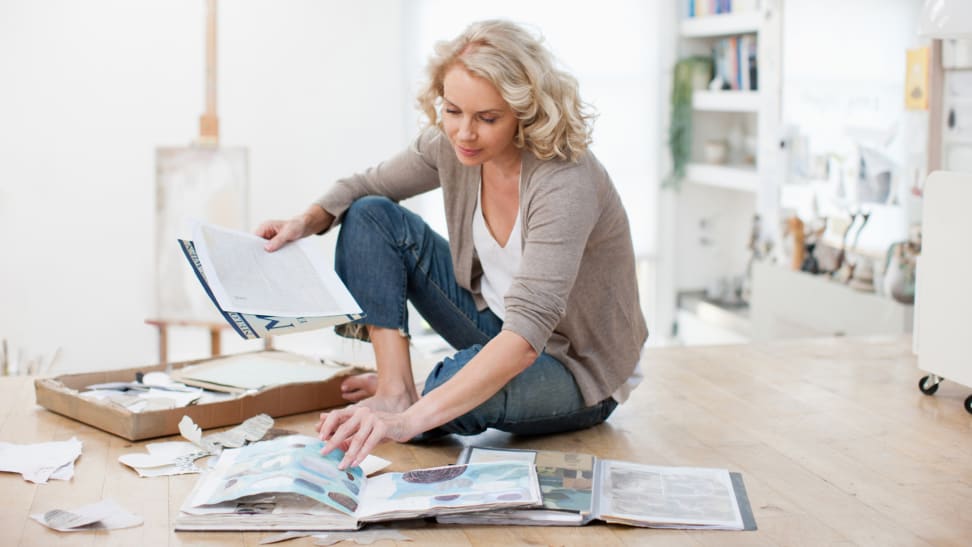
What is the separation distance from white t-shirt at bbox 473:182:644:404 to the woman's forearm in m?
0.25

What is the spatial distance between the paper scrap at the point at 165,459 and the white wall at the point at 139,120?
2.54 metres

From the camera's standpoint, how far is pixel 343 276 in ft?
7.06

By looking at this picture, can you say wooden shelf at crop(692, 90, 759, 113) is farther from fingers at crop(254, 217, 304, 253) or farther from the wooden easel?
fingers at crop(254, 217, 304, 253)

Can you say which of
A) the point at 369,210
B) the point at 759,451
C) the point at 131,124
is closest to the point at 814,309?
the point at 759,451

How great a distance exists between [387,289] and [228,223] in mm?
1700

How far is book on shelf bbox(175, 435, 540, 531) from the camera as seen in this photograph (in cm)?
162

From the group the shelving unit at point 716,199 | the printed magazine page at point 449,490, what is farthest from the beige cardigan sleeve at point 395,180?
the shelving unit at point 716,199

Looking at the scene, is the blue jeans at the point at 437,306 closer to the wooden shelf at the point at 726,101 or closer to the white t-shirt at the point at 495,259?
the white t-shirt at the point at 495,259

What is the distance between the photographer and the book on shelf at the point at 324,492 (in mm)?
1623

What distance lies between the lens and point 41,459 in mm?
1958

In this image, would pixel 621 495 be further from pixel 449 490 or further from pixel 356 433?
pixel 356 433

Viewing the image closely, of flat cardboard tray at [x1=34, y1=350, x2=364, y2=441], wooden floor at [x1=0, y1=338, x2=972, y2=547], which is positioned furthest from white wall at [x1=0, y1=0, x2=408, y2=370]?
flat cardboard tray at [x1=34, y1=350, x2=364, y2=441]

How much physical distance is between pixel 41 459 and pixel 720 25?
139 inches

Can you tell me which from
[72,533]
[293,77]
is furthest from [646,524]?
[293,77]
